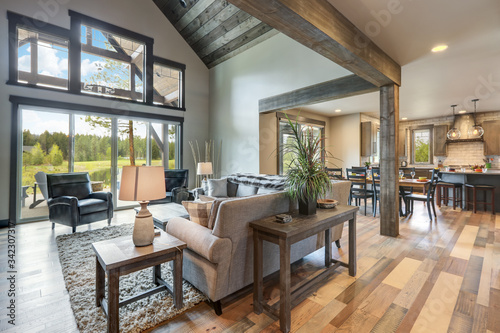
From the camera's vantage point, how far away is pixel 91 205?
378cm

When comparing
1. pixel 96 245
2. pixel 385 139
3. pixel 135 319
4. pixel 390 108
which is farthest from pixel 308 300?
pixel 390 108

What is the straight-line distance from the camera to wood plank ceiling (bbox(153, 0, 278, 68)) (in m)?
5.16

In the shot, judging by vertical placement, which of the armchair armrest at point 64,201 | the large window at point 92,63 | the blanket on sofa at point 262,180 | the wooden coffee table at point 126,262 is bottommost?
the wooden coffee table at point 126,262

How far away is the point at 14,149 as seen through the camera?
13.8 ft

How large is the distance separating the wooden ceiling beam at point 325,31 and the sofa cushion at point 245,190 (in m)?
2.25

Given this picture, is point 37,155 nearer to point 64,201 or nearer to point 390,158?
point 64,201

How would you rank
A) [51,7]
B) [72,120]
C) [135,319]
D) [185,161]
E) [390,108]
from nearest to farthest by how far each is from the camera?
1. [135,319]
2. [390,108]
3. [51,7]
4. [72,120]
5. [185,161]

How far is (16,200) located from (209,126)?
4510mm

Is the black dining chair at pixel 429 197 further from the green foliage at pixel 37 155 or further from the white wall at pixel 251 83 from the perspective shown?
the green foliage at pixel 37 155

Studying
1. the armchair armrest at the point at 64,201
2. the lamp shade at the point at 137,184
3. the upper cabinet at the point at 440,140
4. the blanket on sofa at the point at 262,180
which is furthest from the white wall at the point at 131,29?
the upper cabinet at the point at 440,140

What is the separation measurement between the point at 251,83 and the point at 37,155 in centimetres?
478

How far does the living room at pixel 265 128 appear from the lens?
6.06 ft

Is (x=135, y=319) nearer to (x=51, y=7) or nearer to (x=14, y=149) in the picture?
(x=14, y=149)

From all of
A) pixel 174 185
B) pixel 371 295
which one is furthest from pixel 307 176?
pixel 174 185
